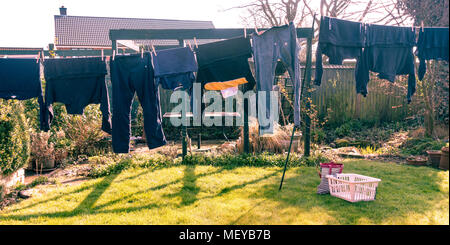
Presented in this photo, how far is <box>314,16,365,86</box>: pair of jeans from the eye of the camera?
380 centimetres

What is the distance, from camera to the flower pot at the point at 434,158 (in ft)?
16.6

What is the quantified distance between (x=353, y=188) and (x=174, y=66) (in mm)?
2676

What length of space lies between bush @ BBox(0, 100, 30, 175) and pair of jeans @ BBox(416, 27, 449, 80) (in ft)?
17.6

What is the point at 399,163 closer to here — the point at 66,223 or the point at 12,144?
the point at 66,223

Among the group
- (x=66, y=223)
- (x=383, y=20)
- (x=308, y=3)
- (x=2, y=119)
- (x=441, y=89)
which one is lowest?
(x=66, y=223)

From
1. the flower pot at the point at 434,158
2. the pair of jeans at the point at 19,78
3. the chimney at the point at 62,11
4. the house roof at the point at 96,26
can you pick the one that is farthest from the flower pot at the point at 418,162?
the chimney at the point at 62,11

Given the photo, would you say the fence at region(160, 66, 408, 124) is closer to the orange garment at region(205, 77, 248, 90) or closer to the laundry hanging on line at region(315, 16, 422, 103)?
the orange garment at region(205, 77, 248, 90)

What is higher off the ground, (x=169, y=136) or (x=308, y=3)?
(x=308, y=3)

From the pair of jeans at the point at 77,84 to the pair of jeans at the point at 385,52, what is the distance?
3442 mm

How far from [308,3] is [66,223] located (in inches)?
407

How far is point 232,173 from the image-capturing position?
188 inches

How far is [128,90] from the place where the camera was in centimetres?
425

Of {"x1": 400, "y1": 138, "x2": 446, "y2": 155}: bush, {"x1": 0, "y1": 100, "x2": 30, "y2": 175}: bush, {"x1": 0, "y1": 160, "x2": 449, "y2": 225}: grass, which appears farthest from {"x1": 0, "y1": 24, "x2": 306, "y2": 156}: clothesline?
{"x1": 400, "y1": 138, "x2": 446, "y2": 155}: bush

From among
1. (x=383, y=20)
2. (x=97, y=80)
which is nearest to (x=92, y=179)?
(x=97, y=80)
